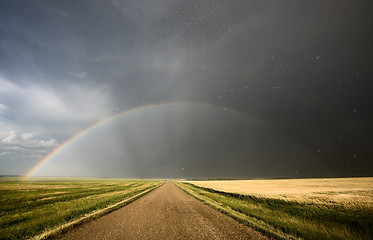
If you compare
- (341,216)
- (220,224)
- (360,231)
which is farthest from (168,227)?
(341,216)

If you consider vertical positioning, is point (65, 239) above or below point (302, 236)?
above

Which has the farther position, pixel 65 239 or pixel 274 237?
pixel 274 237

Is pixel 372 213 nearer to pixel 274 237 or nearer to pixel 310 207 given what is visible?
pixel 310 207

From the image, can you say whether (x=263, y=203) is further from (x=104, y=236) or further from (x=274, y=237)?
(x=104, y=236)

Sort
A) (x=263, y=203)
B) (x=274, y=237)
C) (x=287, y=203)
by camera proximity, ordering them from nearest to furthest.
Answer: (x=274, y=237) < (x=287, y=203) < (x=263, y=203)

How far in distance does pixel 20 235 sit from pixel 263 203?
58.4ft

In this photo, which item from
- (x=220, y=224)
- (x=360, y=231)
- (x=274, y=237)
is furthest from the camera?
(x=220, y=224)

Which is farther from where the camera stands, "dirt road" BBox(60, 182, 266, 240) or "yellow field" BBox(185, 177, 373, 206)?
"yellow field" BBox(185, 177, 373, 206)

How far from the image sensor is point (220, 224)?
394 inches

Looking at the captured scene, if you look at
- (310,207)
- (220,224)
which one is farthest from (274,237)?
(310,207)

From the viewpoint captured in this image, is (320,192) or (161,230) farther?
(320,192)

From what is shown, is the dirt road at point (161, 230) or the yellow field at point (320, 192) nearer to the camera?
the dirt road at point (161, 230)

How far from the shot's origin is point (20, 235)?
27.3 feet

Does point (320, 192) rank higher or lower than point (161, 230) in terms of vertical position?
higher
